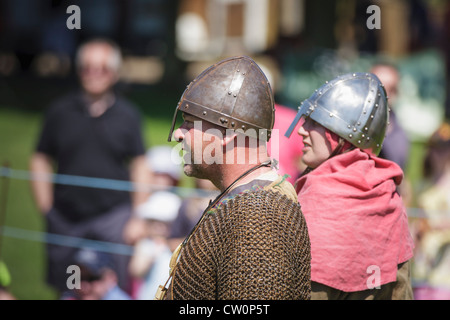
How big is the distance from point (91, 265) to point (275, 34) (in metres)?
13.9

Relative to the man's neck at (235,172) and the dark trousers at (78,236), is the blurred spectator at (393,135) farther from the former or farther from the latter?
the man's neck at (235,172)

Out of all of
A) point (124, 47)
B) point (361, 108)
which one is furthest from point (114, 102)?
point (124, 47)

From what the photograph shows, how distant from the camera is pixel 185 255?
2.55 metres

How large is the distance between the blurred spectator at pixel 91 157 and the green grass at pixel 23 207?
497 millimetres

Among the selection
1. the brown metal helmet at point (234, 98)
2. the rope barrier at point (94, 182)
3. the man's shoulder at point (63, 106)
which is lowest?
the rope barrier at point (94, 182)

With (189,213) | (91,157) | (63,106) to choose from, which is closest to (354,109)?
(189,213)

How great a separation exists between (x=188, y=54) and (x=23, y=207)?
10.5 m

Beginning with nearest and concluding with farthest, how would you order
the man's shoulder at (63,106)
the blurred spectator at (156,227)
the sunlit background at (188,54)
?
the blurred spectator at (156,227), the man's shoulder at (63,106), the sunlit background at (188,54)

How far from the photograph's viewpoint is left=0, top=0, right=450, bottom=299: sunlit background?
1095 cm

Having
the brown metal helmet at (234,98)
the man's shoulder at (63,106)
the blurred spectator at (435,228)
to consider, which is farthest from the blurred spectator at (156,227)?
the brown metal helmet at (234,98)

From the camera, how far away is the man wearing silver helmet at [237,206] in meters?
2.36

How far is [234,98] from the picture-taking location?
103 inches

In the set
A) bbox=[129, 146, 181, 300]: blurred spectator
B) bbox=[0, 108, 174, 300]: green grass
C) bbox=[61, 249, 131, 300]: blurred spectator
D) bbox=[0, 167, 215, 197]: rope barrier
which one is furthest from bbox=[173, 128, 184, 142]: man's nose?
bbox=[0, 108, 174, 300]: green grass

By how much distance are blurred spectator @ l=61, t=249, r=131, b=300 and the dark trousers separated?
703 millimetres
